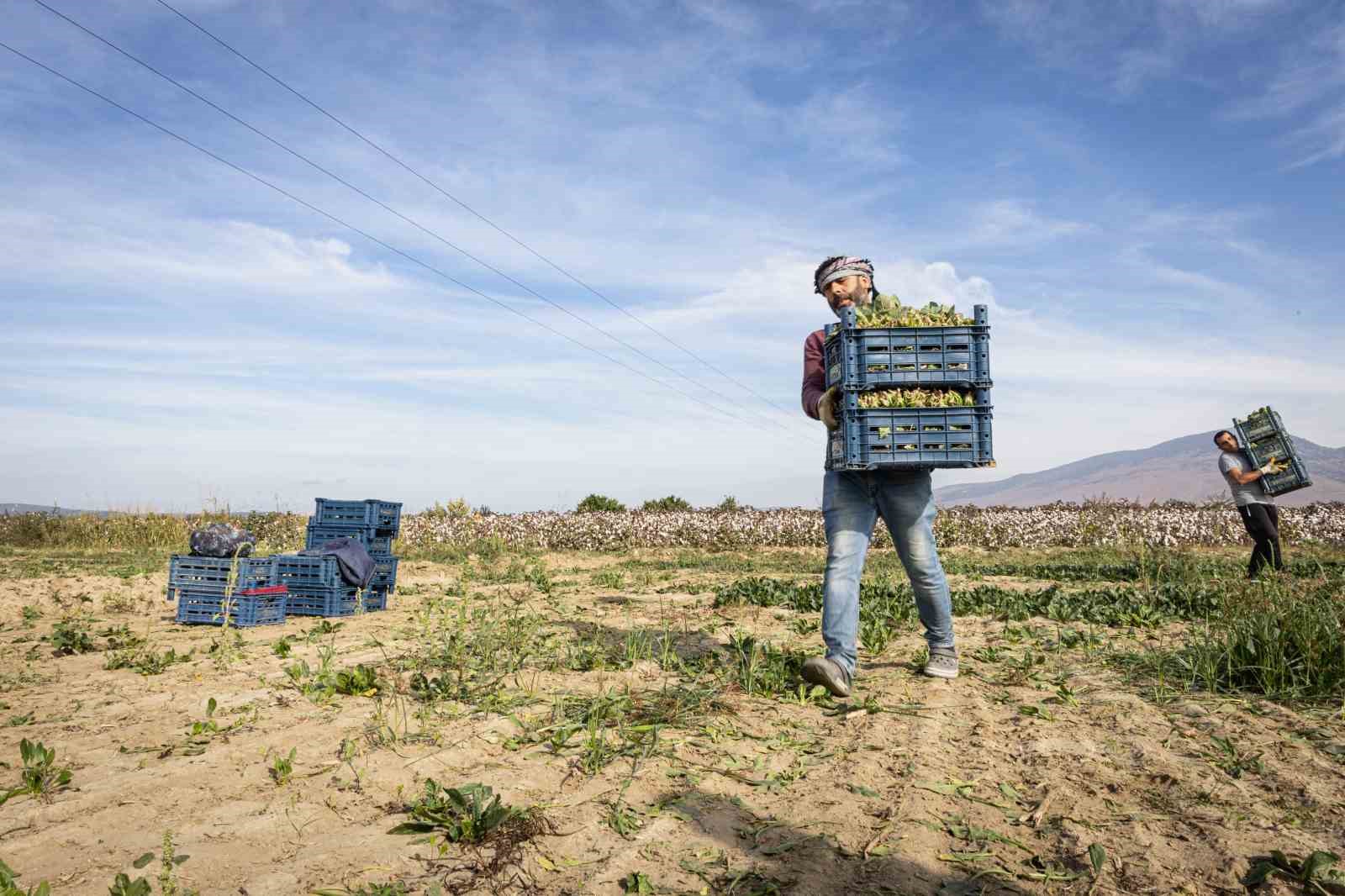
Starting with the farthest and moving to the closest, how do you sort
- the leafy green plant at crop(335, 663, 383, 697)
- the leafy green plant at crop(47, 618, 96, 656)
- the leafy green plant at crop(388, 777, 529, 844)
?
the leafy green plant at crop(47, 618, 96, 656) → the leafy green plant at crop(335, 663, 383, 697) → the leafy green plant at crop(388, 777, 529, 844)

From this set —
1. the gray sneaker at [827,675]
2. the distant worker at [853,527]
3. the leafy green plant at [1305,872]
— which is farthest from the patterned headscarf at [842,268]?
the leafy green plant at [1305,872]

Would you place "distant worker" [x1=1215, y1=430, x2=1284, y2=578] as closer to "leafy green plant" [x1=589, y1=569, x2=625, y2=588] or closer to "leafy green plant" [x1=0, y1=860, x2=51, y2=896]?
"leafy green plant" [x1=589, y1=569, x2=625, y2=588]

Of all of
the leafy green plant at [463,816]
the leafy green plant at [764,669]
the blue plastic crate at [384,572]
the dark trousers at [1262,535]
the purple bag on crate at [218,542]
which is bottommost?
the leafy green plant at [463,816]

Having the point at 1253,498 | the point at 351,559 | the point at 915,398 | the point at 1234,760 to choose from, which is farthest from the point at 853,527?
the point at 1253,498

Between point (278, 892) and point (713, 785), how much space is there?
168cm

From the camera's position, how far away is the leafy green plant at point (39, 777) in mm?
3482

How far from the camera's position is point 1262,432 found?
1130 centimetres

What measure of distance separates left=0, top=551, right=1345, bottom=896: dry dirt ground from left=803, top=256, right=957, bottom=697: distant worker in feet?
0.83

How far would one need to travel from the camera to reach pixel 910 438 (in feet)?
15.5

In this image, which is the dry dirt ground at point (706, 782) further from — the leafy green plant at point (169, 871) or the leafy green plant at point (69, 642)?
the leafy green plant at point (69, 642)

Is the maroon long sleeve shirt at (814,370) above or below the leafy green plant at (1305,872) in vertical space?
above

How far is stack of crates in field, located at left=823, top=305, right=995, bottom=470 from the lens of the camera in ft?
15.4

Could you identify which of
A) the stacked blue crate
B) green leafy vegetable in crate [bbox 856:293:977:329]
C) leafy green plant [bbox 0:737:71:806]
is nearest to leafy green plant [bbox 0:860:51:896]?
leafy green plant [bbox 0:737:71:806]

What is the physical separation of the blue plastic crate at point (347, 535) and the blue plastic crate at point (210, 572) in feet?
5.16
